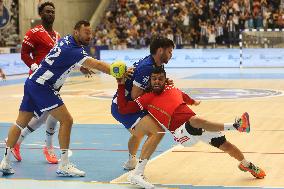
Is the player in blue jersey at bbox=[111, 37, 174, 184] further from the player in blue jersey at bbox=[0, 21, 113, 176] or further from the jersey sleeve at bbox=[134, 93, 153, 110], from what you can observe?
the player in blue jersey at bbox=[0, 21, 113, 176]

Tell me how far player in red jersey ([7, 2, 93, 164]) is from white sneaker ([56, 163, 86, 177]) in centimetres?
100

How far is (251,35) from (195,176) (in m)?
22.7

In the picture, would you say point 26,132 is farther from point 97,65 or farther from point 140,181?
A: point 140,181

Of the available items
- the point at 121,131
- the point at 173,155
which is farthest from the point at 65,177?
the point at 121,131

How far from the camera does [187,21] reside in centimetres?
3431

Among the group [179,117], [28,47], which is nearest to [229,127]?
[179,117]

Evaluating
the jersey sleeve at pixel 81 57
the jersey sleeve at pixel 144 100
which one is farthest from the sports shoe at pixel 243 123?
the jersey sleeve at pixel 81 57

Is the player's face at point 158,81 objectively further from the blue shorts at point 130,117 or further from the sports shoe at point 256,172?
the sports shoe at point 256,172

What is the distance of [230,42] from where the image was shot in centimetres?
3111

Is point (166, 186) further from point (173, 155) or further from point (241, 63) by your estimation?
point (241, 63)

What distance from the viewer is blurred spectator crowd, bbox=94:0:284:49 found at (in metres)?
31.9

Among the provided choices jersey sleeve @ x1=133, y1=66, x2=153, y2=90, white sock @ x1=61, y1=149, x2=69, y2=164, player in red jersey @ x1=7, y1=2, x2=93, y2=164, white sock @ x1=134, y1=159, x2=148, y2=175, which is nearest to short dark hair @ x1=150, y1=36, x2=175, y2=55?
jersey sleeve @ x1=133, y1=66, x2=153, y2=90

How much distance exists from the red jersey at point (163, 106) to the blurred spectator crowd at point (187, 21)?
2323 centimetres

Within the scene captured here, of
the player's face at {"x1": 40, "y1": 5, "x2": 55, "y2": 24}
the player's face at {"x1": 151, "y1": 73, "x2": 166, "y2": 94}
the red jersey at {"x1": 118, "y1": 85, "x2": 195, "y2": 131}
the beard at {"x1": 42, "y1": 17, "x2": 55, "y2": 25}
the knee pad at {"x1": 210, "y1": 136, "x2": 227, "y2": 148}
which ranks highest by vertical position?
the player's face at {"x1": 40, "y1": 5, "x2": 55, "y2": 24}
